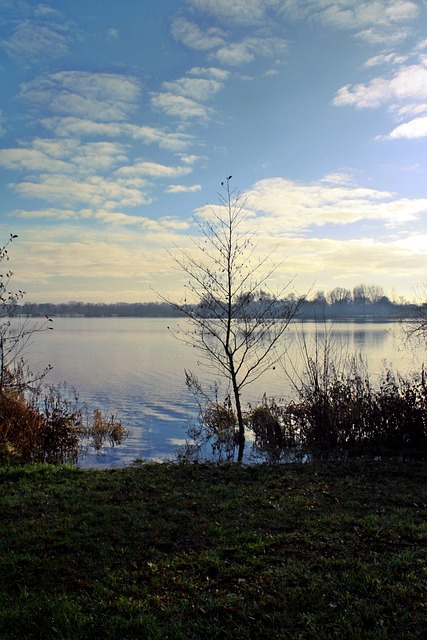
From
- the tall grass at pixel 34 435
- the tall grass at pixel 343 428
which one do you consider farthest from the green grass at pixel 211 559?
the tall grass at pixel 343 428

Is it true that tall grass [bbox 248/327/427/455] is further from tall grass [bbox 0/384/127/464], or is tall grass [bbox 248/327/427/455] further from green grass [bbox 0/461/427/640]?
tall grass [bbox 0/384/127/464]

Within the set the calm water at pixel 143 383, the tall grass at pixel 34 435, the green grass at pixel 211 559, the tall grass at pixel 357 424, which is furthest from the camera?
the calm water at pixel 143 383

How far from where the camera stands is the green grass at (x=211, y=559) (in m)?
3.64

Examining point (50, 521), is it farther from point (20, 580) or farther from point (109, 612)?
point (109, 612)

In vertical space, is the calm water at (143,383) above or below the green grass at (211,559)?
below

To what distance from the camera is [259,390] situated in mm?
19875

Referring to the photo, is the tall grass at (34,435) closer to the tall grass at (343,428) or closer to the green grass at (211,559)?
the green grass at (211,559)

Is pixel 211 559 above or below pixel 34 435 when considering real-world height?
above

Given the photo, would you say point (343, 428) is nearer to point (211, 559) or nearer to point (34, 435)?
point (34, 435)

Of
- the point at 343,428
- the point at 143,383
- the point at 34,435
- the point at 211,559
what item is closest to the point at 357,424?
the point at 343,428

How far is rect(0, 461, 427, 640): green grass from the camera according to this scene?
11.9 ft

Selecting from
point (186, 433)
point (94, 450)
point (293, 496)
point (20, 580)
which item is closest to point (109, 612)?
point (20, 580)

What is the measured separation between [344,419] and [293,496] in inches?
206

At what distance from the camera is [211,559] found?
4.66m
